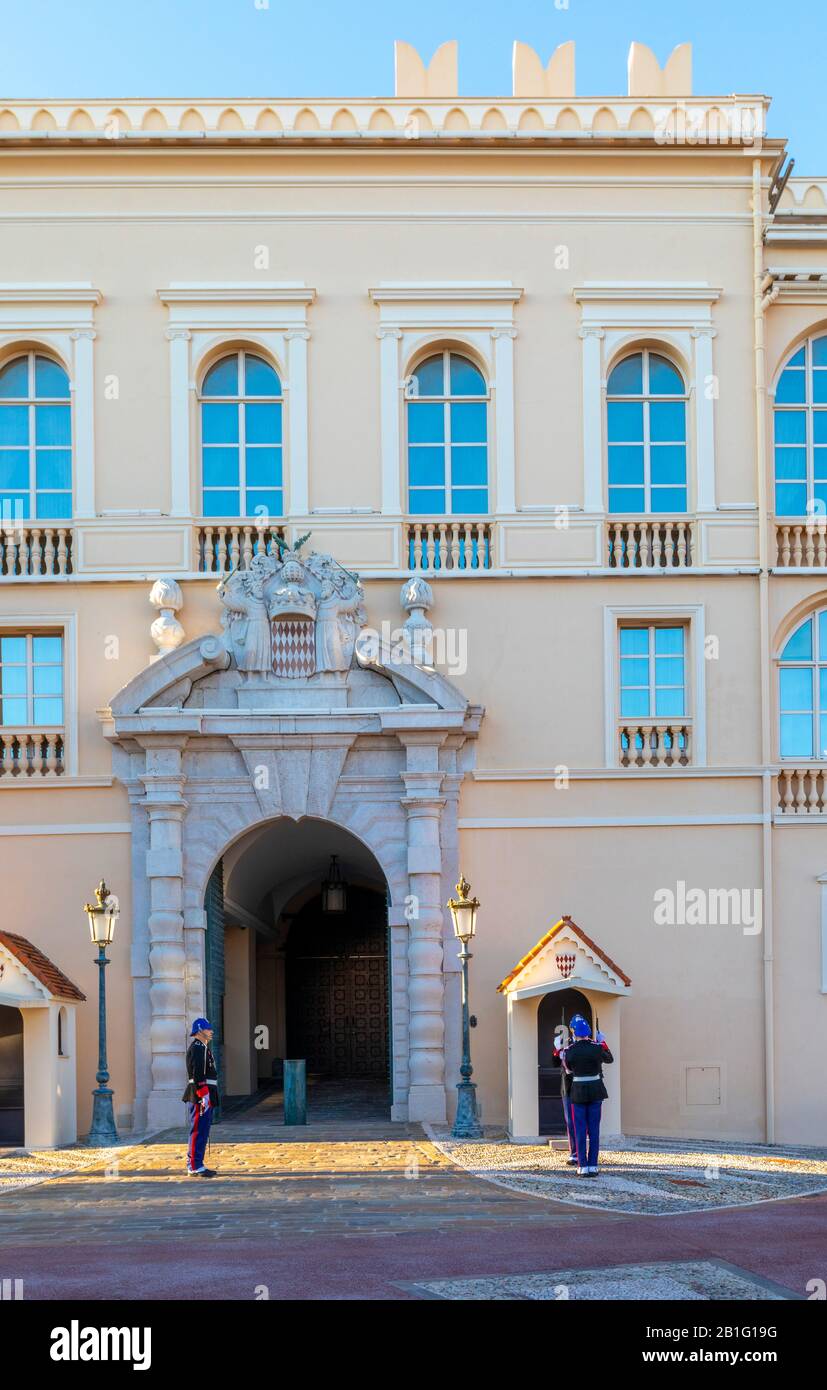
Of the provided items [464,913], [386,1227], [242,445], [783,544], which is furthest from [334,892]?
[386,1227]

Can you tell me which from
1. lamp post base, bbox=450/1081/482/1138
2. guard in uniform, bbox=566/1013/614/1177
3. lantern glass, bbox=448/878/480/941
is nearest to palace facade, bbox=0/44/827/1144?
lamp post base, bbox=450/1081/482/1138

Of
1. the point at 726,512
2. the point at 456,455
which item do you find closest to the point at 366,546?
the point at 456,455

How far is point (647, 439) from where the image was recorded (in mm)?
24328

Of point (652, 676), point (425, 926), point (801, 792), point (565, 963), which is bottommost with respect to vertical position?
point (565, 963)

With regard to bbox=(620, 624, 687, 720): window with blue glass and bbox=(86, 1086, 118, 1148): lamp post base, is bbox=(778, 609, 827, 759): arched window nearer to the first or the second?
bbox=(620, 624, 687, 720): window with blue glass

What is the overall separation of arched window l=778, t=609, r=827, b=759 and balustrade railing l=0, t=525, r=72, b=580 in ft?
29.9

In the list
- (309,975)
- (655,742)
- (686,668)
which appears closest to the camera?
(655,742)

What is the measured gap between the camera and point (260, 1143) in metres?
20.8

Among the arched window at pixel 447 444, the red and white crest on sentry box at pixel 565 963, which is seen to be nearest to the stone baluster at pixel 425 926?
the red and white crest on sentry box at pixel 565 963

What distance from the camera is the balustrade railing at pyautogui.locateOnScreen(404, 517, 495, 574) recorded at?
23.8 m

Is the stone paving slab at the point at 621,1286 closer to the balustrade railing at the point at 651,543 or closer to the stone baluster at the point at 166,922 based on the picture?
the stone baluster at the point at 166,922

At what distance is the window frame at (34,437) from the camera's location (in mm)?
23812

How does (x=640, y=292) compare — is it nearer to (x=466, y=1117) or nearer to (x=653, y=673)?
(x=653, y=673)

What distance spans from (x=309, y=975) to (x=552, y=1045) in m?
11.9
